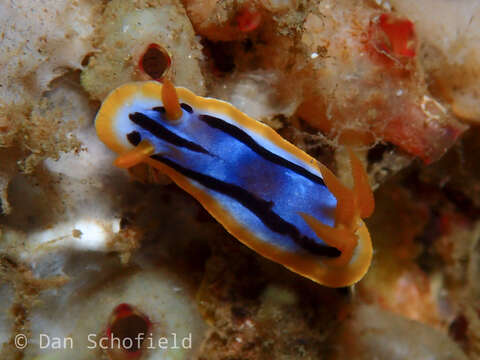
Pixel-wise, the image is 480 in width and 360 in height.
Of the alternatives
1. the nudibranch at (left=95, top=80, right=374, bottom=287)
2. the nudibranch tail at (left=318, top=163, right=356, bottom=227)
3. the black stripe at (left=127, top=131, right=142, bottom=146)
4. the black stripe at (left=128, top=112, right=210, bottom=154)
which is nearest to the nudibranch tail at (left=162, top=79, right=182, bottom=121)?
the nudibranch at (left=95, top=80, right=374, bottom=287)

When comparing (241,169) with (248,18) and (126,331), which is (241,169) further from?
(126,331)

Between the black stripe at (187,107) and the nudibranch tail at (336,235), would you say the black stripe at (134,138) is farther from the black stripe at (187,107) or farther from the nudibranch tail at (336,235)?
the nudibranch tail at (336,235)

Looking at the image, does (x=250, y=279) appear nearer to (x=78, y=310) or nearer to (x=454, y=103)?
(x=78, y=310)

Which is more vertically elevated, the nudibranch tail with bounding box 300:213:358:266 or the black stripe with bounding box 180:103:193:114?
the black stripe with bounding box 180:103:193:114

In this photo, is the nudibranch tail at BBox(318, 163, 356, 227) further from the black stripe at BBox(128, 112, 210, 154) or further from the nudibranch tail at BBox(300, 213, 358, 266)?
the black stripe at BBox(128, 112, 210, 154)

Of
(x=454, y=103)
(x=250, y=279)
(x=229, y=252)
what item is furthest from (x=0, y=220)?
(x=454, y=103)

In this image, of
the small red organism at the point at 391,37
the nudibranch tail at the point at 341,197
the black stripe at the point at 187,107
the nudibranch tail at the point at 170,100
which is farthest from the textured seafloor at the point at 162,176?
the nudibranch tail at the point at 341,197

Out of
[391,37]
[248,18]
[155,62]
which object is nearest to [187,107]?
[155,62]
